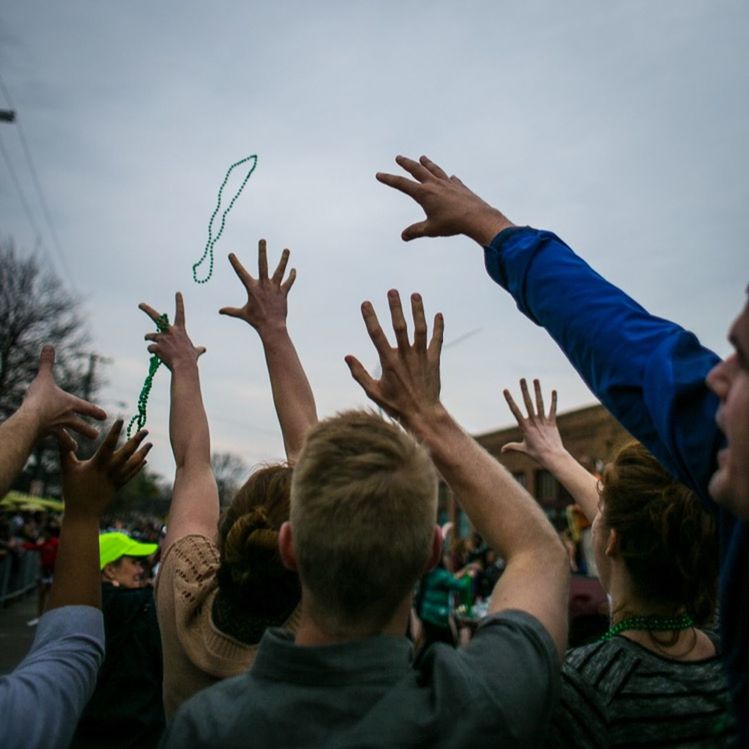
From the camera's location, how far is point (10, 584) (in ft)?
60.2

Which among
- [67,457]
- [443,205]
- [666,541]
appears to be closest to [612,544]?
[666,541]

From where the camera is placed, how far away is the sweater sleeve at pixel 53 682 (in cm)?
141

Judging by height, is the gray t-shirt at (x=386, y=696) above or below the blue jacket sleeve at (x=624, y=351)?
below

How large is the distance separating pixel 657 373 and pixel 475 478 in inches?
17.6

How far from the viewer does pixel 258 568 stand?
73.7 inches

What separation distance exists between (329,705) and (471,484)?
0.53 m

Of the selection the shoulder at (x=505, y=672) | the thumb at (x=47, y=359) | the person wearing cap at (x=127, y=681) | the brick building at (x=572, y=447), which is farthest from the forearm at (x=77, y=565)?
the brick building at (x=572, y=447)

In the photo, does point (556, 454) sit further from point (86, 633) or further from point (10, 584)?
point (10, 584)

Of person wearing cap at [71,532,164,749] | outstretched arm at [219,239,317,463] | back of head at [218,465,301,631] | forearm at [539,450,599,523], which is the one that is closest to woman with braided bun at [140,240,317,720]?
back of head at [218,465,301,631]

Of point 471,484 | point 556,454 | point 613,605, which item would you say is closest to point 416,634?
point 556,454

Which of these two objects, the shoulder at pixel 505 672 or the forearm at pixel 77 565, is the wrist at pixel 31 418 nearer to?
the forearm at pixel 77 565

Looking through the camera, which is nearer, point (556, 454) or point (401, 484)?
point (401, 484)

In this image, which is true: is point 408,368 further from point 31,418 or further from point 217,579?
point 31,418

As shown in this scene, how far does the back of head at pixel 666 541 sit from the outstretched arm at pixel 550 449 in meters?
0.65
